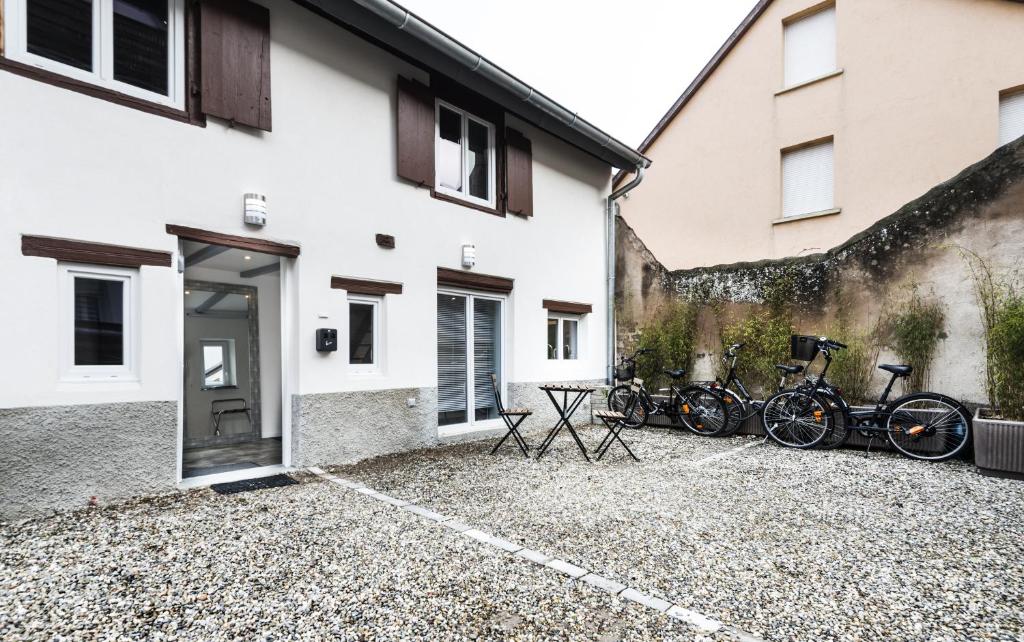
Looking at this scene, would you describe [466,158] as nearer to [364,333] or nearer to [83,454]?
[364,333]

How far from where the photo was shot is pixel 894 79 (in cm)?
784

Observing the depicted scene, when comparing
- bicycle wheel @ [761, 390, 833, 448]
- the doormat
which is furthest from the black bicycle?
the doormat

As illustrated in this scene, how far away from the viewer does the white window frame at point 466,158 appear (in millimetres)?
6469

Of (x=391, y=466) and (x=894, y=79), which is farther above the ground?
(x=894, y=79)

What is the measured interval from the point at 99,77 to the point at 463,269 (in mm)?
3777

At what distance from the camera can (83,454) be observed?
3699mm

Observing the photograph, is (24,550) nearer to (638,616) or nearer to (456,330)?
(638,616)

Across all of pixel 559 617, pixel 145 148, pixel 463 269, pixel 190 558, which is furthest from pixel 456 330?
pixel 559 617

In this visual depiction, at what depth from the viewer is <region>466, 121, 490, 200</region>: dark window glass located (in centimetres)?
699

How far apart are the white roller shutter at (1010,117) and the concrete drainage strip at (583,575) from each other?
8.34 m

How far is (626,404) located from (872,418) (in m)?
3.07

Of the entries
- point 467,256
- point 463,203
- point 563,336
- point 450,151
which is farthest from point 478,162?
point 563,336

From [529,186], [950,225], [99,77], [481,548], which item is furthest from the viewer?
[529,186]

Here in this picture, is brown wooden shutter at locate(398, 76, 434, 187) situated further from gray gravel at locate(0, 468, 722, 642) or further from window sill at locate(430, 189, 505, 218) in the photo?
gray gravel at locate(0, 468, 722, 642)
